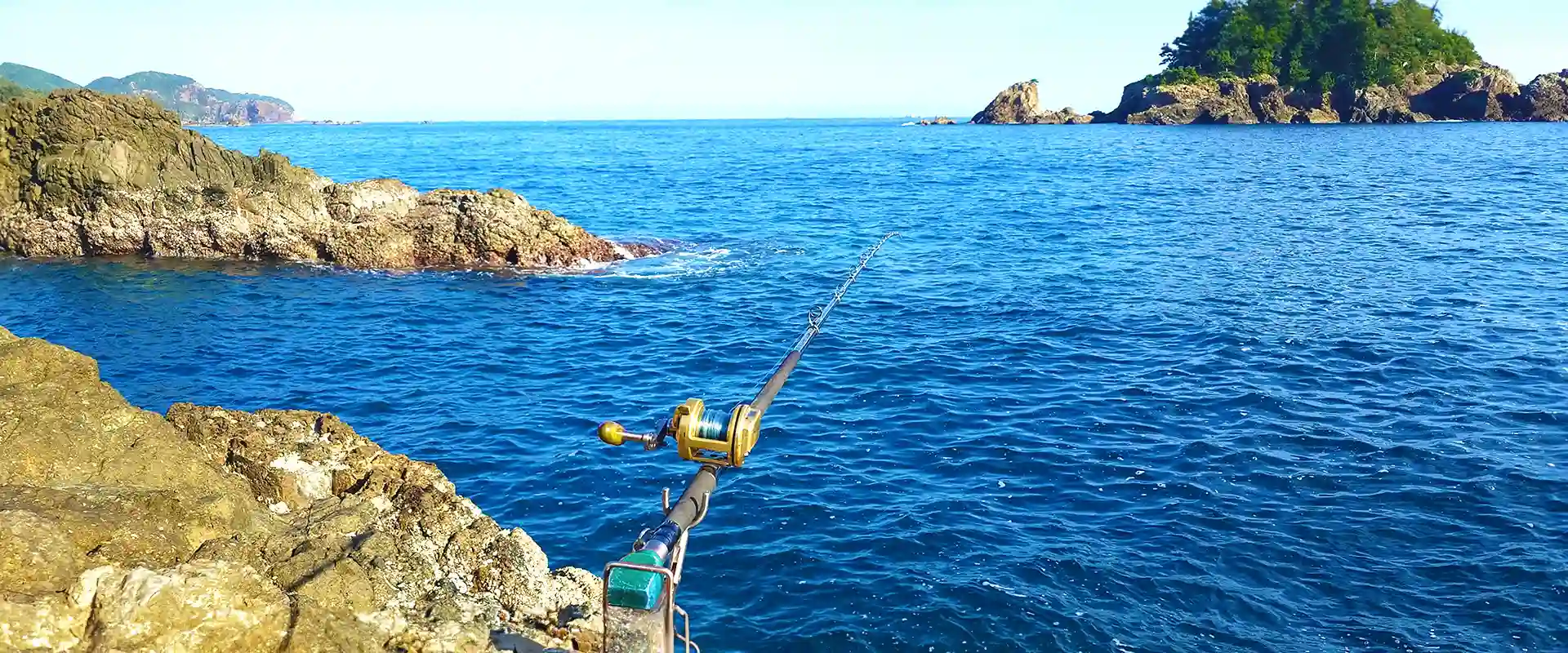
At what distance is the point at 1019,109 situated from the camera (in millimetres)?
179750

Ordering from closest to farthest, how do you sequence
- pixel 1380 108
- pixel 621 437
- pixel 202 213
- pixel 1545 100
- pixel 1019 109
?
pixel 621 437
pixel 202 213
pixel 1545 100
pixel 1380 108
pixel 1019 109

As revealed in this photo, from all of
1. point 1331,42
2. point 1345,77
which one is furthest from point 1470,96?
point 1331,42

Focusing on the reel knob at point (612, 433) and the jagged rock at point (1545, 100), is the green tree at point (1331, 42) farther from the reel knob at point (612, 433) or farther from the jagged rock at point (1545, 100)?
the reel knob at point (612, 433)

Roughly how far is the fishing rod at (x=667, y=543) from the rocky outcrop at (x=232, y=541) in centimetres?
234

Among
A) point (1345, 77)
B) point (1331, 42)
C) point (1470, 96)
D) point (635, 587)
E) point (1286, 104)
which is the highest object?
point (1331, 42)

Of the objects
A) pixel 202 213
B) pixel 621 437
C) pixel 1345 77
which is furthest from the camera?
pixel 1345 77

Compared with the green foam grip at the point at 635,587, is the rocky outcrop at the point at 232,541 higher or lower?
lower

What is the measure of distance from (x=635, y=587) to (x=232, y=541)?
4029 mm

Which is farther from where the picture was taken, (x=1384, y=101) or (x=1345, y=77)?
(x=1345, y=77)

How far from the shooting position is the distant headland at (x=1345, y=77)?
12481cm

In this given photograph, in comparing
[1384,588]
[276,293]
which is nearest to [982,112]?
[276,293]

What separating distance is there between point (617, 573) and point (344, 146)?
144m

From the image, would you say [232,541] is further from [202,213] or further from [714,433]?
[202,213]

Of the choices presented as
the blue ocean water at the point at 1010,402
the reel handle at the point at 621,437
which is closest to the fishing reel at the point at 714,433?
the reel handle at the point at 621,437
